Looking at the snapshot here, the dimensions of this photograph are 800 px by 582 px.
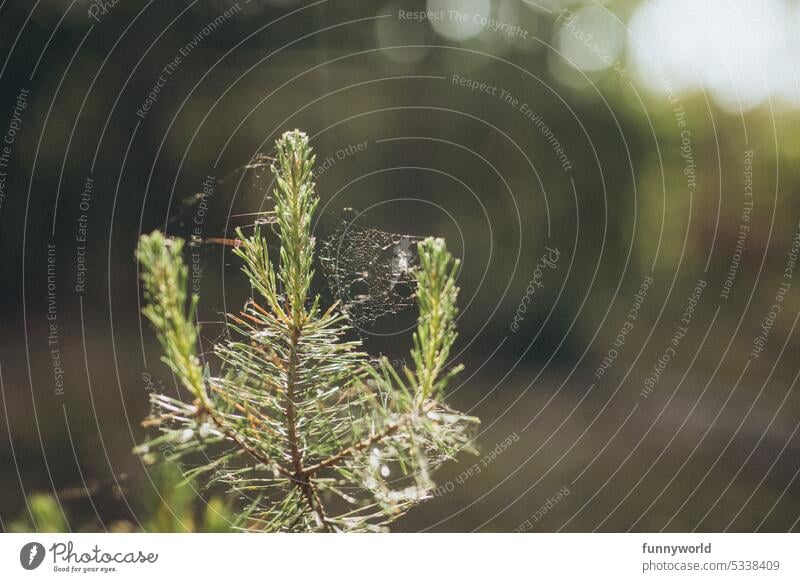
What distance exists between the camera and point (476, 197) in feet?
2.83

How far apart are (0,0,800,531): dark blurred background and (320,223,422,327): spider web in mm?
17

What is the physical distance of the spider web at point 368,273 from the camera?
0.53 metres

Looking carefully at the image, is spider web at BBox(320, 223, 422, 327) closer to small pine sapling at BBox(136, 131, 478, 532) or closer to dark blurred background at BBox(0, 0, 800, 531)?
dark blurred background at BBox(0, 0, 800, 531)
